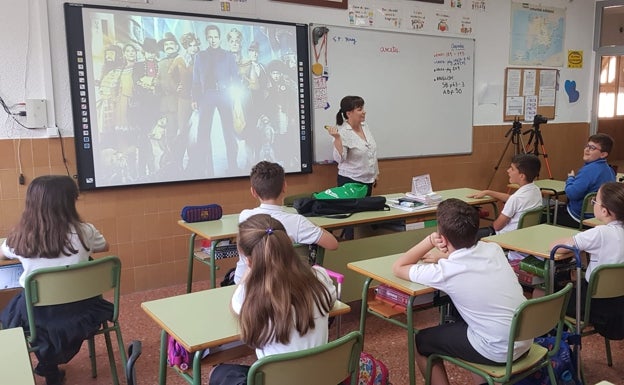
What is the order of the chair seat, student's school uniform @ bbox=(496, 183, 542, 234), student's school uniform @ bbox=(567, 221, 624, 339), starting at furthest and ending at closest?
student's school uniform @ bbox=(496, 183, 542, 234), student's school uniform @ bbox=(567, 221, 624, 339), the chair seat

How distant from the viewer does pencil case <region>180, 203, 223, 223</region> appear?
3.56 meters

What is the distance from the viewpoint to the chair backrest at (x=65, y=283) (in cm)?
235

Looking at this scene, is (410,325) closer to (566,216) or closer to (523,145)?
(566,216)

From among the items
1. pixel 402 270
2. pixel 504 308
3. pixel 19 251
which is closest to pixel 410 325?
pixel 402 270

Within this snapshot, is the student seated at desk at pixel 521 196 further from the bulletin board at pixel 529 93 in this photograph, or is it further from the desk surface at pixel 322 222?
the bulletin board at pixel 529 93

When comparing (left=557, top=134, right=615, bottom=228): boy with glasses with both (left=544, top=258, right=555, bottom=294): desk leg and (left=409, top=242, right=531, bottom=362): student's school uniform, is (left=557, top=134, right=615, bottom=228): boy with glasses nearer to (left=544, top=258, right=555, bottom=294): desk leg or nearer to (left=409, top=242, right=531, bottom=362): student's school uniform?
(left=544, top=258, right=555, bottom=294): desk leg

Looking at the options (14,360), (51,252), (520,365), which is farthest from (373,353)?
(14,360)

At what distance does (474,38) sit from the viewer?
6043mm

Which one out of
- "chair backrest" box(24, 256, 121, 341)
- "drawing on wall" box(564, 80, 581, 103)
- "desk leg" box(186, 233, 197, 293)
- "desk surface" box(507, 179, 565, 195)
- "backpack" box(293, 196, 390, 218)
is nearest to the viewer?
"chair backrest" box(24, 256, 121, 341)

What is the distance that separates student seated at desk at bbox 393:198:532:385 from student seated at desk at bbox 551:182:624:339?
29.5 inches

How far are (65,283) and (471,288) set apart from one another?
1.70 meters

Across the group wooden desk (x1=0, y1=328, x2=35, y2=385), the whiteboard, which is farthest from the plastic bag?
wooden desk (x1=0, y1=328, x2=35, y2=385)

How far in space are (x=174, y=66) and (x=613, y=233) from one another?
323 centimetres

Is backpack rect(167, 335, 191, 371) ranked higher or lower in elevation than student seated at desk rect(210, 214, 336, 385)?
lower
